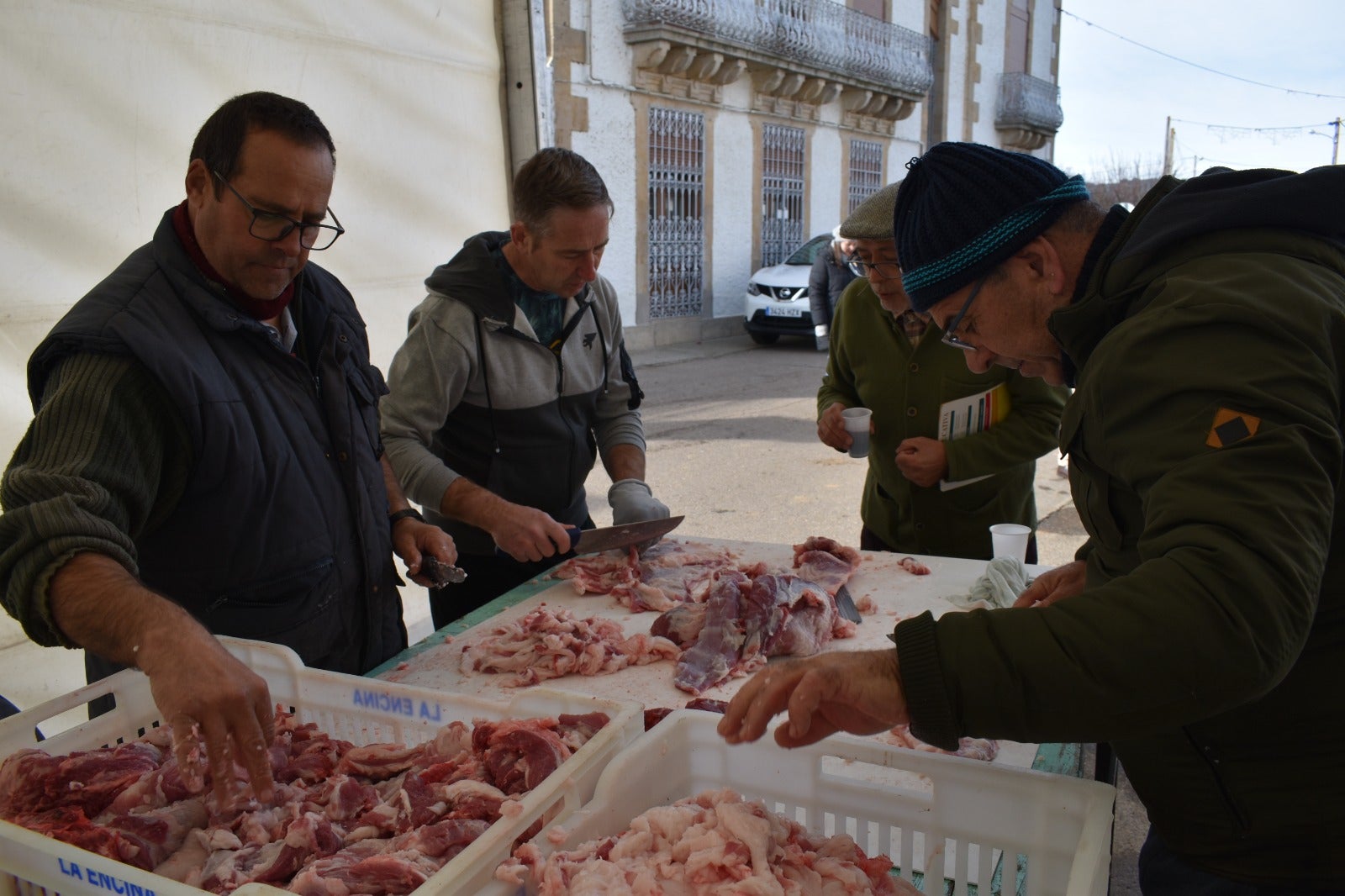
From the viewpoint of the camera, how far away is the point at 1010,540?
10.5ft

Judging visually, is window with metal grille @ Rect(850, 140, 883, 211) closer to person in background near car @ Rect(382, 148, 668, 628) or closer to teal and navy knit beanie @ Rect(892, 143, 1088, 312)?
person in background near car @ Rect(382, 148, 668, 628)

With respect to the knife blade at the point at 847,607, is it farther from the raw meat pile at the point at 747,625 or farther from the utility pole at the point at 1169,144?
the utility pole at the point at 1169,144

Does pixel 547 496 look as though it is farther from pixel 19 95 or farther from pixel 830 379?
pixel 19 95

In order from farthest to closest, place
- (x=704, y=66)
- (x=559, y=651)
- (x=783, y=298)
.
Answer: (x=704, y=66) < (x=783, y=298) < (x=559, y=651)

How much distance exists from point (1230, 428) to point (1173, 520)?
0.41ft

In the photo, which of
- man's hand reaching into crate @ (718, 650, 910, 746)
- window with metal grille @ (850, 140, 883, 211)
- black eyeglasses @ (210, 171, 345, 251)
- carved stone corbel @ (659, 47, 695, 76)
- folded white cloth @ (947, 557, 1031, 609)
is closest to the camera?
man's hand reaching into crate @ (718, 650, 910, 746)

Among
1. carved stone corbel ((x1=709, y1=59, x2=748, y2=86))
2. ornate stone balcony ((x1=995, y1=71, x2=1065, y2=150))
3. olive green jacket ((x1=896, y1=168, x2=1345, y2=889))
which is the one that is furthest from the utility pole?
olive green jacket ((x1=896, y1=168, x2=1345, y2=889))

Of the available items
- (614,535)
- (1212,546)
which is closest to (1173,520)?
(1212,546)

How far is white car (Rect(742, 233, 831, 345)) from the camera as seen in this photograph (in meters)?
16.9

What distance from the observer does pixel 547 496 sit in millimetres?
3404

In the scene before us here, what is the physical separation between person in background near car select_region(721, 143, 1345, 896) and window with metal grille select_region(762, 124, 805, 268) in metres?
18.5

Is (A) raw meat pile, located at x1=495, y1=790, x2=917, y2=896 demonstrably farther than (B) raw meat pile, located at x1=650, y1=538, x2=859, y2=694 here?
No

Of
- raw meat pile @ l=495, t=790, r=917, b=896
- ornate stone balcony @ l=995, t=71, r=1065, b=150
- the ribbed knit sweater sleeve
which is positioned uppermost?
ornate stone balcony @ l=995, t=71, r=1065, b=150

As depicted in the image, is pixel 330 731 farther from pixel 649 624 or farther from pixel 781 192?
pixel 781 192
